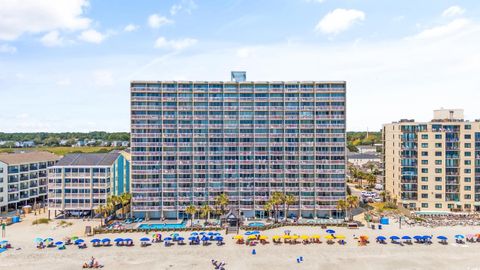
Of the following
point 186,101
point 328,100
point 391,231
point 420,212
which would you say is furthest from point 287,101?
point 420,212

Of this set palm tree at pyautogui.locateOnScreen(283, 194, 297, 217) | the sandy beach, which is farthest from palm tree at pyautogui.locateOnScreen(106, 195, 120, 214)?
palm tree at pyautogui.locateOnScreen(283, 194, 297, 217)

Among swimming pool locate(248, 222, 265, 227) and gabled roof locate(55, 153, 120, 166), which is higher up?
gabled roof locate(55, 153, 120, 166)

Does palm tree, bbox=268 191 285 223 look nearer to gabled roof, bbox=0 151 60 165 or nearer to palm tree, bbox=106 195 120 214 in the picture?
palm tree, bbox=106 195 120 214

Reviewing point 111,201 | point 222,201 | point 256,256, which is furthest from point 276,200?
point 111,201

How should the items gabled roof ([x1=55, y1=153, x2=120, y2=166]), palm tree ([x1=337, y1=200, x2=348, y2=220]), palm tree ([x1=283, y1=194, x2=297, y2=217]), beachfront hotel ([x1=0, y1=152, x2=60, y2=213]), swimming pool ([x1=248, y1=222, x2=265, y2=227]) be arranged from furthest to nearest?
beachfront hotel ([x1=0, y1=152, x2=60, y2=213]), gabled roof ([x1=55, y1=153, x2=120, y2=166]), palm tree ([x1=283, y1=194, x2=297, y2=217]), palm tree ([x1=337, y1=200, x2=348, y2=220]), swimming pool ([x1=248, y1=222, x2=265, y2=227])

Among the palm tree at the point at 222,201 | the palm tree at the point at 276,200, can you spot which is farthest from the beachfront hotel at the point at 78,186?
the palm tree at the point at 276,200

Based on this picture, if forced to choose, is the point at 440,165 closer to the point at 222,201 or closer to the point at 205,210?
the point at 222,201

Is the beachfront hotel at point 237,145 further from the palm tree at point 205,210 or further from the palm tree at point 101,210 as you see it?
the palm tree at point 101,210
